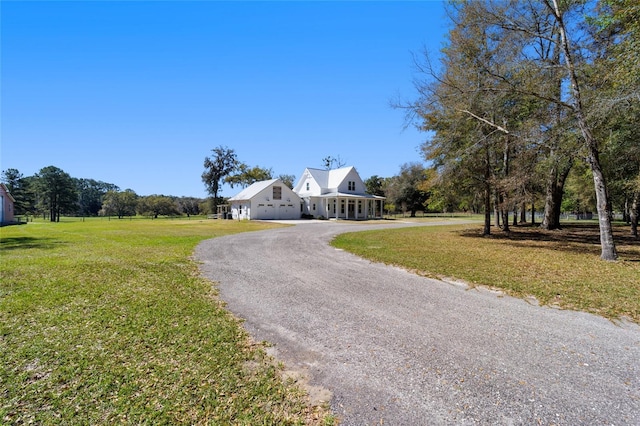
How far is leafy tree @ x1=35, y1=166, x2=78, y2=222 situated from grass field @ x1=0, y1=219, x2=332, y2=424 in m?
58.3

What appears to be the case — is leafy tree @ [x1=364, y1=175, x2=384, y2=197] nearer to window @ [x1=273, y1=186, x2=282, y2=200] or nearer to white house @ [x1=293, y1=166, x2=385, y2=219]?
white house @ [x1=293, y1=166, x2=385, y2=219]

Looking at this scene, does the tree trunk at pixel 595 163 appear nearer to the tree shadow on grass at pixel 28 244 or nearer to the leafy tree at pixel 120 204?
the tree shadow on grass at pixel 28 244

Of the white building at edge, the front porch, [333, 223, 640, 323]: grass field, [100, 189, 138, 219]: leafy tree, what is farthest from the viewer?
[100, 189, 138, 219]: leafy tree

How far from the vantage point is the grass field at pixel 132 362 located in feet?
8.14

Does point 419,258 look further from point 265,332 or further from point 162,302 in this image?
point 162,302

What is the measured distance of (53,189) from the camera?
5047 cm

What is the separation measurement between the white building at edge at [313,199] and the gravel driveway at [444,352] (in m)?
29.0

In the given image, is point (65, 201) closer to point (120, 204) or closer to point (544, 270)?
point (120, 204)

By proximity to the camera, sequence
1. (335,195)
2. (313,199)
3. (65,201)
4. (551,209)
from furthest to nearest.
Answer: (65,201) → (313,199) → (335,195) → (551,209)

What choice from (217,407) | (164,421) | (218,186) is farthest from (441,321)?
(218,186)

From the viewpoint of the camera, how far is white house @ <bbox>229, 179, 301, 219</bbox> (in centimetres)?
3469

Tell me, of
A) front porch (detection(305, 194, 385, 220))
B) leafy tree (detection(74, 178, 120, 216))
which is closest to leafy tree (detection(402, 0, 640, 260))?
front porch (detection(305, 194, 385, 220))

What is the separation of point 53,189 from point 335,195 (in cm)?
4845

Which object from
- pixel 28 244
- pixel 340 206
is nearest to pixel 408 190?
pixel 340 206
